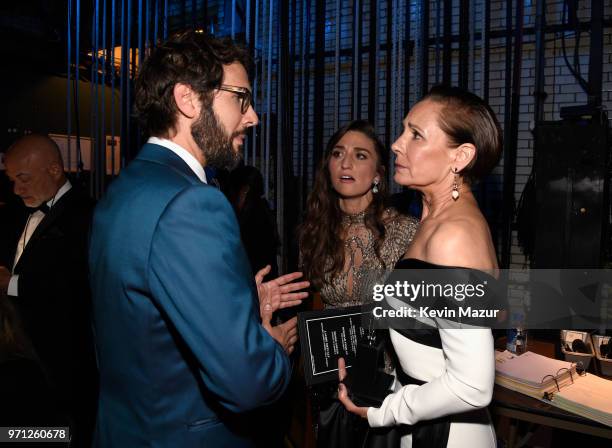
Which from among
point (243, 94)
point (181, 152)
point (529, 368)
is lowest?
point (529, 368)

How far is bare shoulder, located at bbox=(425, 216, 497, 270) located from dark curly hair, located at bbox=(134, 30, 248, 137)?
726mm

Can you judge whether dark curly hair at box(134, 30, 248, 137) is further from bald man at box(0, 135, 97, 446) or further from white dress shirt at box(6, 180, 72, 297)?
white dress shirt at box(6, 180, 72, 297)

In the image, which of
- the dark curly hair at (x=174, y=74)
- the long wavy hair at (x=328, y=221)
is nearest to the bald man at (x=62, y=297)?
the long wavy hair at (x=328, y=221)

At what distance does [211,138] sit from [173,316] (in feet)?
1.63

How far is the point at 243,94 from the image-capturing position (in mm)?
1366

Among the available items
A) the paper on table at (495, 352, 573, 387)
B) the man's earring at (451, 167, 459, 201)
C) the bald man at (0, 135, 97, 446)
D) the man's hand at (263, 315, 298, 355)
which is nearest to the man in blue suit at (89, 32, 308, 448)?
the man's hand at (263, 315, 298, 355)

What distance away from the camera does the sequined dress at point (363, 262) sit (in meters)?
2.44

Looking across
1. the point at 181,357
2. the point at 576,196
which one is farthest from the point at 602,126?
the point at 181,357

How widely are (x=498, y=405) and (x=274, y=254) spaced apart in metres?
2.58

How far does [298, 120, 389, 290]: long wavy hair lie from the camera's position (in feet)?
8.32

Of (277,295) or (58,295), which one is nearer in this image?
(277,295)

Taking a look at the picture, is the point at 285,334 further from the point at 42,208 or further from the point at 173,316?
the point at 42,208

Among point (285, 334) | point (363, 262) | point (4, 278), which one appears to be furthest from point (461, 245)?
point (4, 278)

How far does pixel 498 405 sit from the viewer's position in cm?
180
